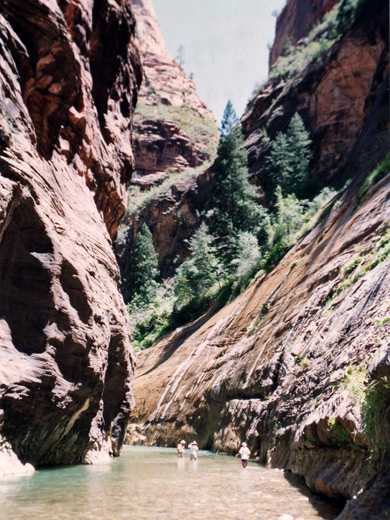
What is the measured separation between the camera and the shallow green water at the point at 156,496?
759 cm

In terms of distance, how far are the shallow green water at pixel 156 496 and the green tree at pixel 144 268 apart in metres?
40.5

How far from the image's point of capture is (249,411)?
695 inches

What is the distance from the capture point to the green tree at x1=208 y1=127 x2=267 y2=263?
42469 millimetres

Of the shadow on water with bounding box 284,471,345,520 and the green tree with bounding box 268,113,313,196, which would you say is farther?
the green tree with bounding box 268,113,313,196

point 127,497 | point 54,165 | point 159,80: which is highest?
point 159,80

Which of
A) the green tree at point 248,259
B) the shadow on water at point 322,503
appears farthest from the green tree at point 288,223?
the shadow on water at point 322,503

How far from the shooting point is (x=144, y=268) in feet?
183

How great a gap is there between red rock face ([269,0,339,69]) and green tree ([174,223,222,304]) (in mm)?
37377

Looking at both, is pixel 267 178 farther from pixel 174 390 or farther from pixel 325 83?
pixel 174 390

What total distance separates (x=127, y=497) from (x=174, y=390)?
16783mm

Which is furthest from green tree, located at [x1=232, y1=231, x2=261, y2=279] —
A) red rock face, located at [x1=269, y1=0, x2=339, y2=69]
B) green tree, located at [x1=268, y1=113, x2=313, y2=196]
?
red rock face, located at [x1=269, y1=0, x2=339, y2=69]

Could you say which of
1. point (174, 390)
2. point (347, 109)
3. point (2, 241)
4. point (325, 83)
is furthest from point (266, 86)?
point (2, 241)

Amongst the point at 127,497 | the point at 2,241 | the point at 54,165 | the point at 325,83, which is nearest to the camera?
the point at 127,497

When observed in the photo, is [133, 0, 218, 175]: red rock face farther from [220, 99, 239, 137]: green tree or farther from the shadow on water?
the shadow on water
